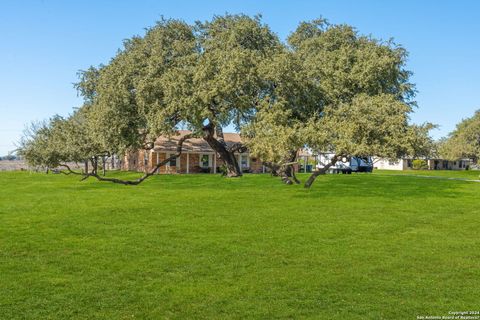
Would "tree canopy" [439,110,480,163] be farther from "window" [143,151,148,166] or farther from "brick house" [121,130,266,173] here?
"window" [143,151,148,166]

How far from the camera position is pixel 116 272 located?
29.8 ft

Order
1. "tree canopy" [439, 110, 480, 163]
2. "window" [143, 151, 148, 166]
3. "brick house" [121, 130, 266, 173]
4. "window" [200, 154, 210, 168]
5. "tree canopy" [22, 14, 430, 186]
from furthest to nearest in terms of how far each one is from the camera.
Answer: "tree canopy" [439, 110, 480, 163]
"window" [200, 154, 210, 168]
"window" [143, 151, 148, 166]
"brick house" [121, 130, 266, 173]
"tree canopy" [22, 14, 430, 186]

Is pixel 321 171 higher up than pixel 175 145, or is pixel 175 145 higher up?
pixel 175 145

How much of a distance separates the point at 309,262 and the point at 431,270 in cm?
256

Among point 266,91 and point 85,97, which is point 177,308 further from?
point 85,97

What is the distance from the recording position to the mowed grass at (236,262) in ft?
23.8

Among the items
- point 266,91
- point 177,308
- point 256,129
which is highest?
point 266,91

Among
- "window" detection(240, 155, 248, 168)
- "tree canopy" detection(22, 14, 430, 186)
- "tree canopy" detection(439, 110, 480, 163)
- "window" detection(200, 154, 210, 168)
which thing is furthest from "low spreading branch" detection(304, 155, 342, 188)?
"tree canopy" detection(439, 110, 480, 163)

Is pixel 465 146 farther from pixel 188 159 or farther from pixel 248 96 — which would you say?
pixel 248 96

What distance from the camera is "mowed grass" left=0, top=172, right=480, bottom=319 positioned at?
23.8ft

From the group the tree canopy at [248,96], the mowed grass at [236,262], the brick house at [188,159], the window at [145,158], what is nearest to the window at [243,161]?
the brick house at [188,159]

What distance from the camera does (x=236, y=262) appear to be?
9.84 metres

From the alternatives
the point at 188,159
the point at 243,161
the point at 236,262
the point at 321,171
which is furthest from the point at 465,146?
the point at 236,262

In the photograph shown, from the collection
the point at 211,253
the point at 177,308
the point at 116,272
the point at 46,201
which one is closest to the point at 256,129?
the point at 46,201
